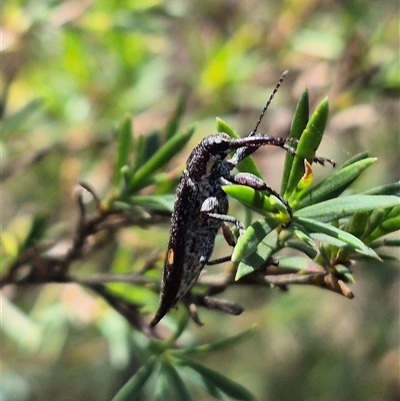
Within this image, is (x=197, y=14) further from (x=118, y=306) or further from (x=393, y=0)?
(x=118, y=306)

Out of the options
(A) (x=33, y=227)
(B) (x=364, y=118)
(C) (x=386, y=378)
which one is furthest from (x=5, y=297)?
(C) (x=386, y=378)

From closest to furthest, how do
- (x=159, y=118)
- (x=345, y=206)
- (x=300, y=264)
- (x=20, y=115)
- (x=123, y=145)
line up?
1. (x=345, y=206)
2. (x=300, y=264)
3. (x=123, y=145)
4. (x=20, y=115)
5. (x=159, y=118)

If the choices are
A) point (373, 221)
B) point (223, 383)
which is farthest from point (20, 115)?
point (373, 221)

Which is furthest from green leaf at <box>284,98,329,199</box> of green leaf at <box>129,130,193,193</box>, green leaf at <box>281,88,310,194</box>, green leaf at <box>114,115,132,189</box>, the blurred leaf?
the blurred leaf

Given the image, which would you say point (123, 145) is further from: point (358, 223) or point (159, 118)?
point (159, 118)

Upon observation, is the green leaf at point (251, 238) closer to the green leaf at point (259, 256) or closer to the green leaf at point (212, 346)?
the green leaf at point (259, 256)

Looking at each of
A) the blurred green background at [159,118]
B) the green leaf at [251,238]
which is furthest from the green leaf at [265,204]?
the blurred green background at [159,118]
